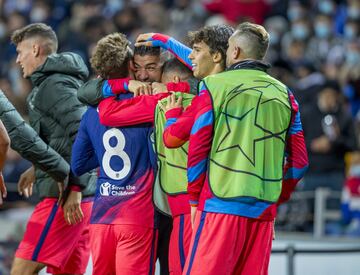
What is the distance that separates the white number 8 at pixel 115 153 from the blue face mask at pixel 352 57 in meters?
8.19

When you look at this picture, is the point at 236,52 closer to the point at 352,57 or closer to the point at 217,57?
the point at 217,57

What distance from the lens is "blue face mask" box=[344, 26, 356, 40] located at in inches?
590

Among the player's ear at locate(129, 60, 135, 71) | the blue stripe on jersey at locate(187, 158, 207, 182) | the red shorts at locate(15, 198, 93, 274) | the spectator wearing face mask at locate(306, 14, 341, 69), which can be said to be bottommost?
the red shorts at locate(15, 198, 93, 274)

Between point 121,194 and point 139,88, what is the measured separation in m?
0.72

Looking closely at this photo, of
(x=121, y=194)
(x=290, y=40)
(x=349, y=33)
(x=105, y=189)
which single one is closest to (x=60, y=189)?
(x=105, y=189)

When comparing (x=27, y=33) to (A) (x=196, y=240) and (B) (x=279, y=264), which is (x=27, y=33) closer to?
(A) (x=196, y=240)

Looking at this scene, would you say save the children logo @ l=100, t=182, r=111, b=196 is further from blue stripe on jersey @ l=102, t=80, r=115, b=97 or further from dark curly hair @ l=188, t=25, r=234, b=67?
dark curly hair @ l=188, t=25, r=234, b=67

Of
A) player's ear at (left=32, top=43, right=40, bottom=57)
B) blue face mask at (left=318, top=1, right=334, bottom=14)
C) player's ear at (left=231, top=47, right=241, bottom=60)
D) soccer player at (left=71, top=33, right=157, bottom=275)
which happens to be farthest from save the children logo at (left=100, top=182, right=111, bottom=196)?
blue face mask at (left=318, top=1, right=334, bottom=14)

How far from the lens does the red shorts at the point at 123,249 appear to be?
643cm

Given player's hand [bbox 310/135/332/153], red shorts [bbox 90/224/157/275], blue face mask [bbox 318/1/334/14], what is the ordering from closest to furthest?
red shorts [bbox 90/224/157/275] → player's hand [bbox 310/135/332/153] → blue face mask [bbox 318/1/334/14]

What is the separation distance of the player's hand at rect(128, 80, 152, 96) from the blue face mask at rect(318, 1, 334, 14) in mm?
9568

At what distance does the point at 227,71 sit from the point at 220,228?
940 mm

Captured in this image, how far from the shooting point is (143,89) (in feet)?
21.2

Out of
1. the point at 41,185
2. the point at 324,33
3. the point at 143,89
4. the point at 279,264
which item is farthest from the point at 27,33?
the point at 324,33
